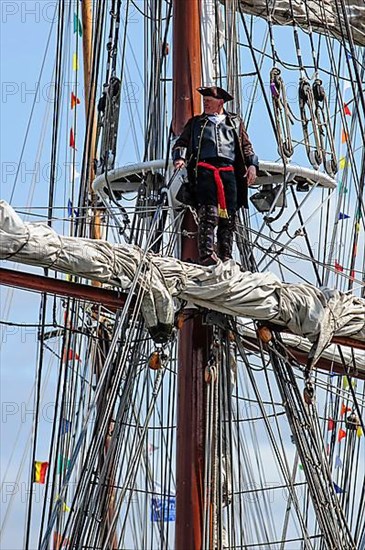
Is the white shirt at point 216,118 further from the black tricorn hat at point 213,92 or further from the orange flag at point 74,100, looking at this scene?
the orange flag at point 74,100

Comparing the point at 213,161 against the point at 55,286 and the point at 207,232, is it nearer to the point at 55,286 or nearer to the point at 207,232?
the point at 207,232

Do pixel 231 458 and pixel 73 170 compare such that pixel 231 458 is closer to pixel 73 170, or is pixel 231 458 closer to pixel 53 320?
pixel 53 320

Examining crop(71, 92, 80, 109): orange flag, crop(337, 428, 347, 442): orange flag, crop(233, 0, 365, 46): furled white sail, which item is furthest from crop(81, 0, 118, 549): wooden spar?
crop(337, 428, 347, 442): orange flag

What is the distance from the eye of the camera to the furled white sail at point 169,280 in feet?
40.0

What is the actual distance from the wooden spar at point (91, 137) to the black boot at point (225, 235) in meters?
1.02

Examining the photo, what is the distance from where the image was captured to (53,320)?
643 inches

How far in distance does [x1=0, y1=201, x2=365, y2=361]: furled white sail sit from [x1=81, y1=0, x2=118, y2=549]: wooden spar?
0.52 m

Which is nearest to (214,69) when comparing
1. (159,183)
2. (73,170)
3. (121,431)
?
(159,183)

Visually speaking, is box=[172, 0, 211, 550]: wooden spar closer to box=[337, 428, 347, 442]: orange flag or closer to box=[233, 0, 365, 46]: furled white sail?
box=[233, 0, 365, 46]: furled white sail

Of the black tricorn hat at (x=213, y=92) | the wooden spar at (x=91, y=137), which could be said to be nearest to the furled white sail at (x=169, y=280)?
the wooden spar at (x=91, y=137)

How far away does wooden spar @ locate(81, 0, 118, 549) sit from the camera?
1356 cm

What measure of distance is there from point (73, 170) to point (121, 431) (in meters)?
5.20

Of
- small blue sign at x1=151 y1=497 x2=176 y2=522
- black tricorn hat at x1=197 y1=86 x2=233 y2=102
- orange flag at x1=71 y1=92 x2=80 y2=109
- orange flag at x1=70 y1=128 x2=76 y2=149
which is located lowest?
small blue sign at x1=151 y1=497 x2=176 y2=522

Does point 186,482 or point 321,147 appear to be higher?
point 321,147
